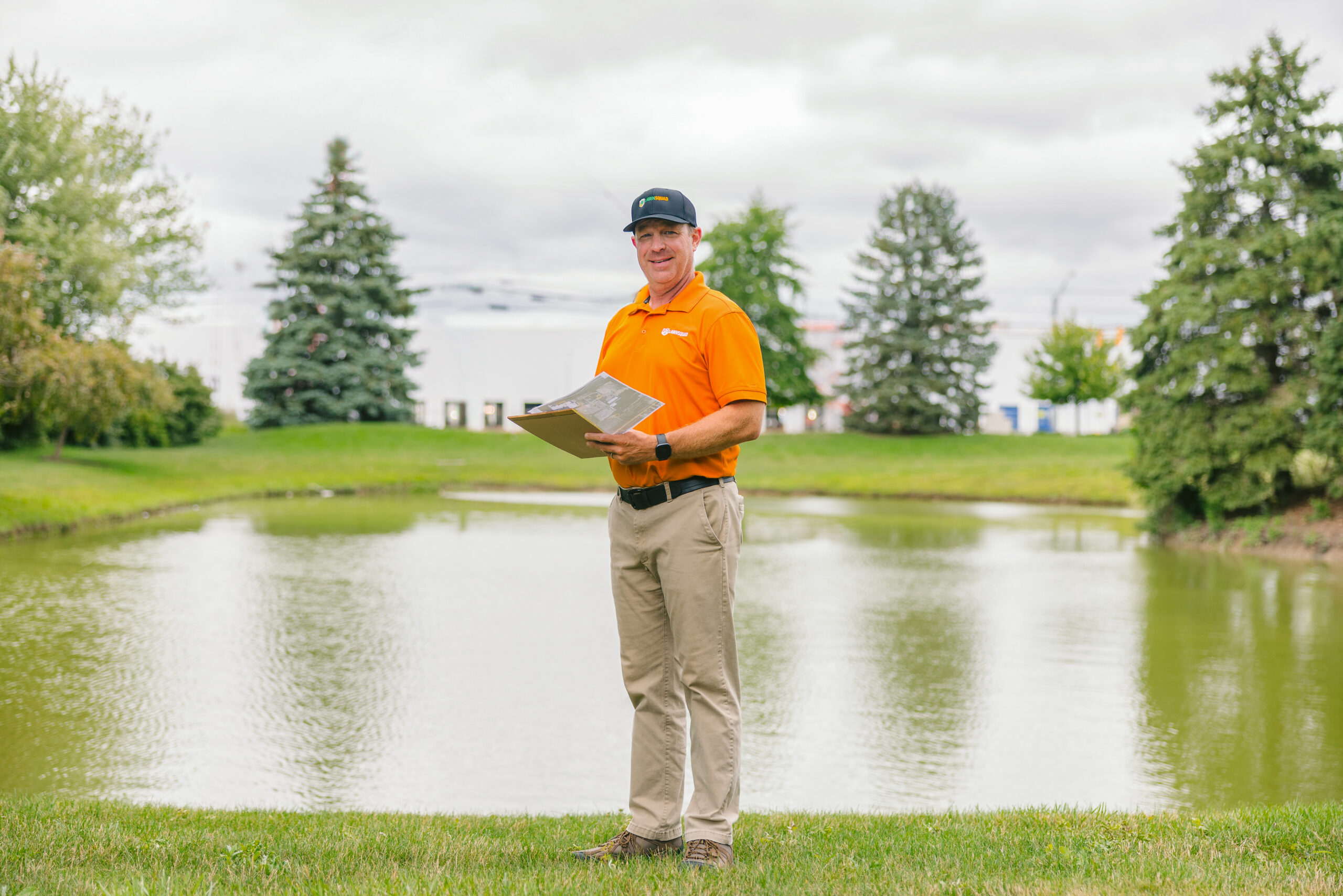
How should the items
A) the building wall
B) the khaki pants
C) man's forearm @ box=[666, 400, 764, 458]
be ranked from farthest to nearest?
the building wall, the khaki pants, man's forearm @ box=[666, 400, 764, 458]

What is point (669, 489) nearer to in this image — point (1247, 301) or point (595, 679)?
point (595, 679)

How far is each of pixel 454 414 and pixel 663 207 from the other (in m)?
52.2

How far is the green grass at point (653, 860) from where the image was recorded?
334cm

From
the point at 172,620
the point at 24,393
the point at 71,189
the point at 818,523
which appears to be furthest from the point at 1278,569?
the point at 71,189

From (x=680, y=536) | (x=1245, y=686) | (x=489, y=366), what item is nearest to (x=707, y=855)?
(x=680, y=536)

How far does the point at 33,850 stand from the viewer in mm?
3686

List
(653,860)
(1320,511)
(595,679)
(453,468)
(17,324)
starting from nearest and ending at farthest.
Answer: (653,860) < (595,679) < (17,324) < (1320,511) < (453,468)

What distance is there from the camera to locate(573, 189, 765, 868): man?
373cm

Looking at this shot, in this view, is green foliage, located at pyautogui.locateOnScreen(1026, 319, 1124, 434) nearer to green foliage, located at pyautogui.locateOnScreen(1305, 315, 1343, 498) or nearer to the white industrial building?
the white industrial building

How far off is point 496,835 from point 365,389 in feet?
141

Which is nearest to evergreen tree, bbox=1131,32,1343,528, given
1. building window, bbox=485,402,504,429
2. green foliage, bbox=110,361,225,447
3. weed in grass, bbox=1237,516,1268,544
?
weed in grass, bbox=1237,516,1268,544

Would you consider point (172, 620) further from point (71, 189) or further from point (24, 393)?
point (71, 189)

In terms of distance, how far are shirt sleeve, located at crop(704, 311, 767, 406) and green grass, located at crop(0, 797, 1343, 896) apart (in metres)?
1.55

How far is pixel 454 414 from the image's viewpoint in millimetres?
54875
